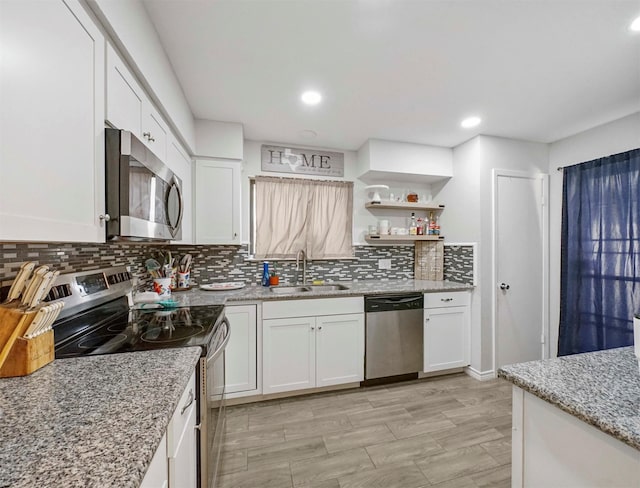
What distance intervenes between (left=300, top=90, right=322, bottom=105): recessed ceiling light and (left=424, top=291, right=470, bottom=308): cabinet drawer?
6.34 feet

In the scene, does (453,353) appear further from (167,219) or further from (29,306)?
(29,306)

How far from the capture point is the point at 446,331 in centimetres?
271

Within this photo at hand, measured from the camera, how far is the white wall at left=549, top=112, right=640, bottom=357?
2.38 m

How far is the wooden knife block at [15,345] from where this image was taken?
799 mm

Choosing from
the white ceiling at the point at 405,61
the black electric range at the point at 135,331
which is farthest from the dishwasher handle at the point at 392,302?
the white ceiling at the point at 405,61

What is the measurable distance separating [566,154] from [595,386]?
2.88 meters

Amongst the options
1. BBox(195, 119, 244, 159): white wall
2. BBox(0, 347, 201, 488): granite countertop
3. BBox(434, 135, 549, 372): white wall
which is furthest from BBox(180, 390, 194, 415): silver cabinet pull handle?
BBox(434, 135, 549, 372): white wall

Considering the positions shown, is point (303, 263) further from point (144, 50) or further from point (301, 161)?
point (144, 50)

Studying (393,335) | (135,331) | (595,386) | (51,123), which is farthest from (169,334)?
(393,335)

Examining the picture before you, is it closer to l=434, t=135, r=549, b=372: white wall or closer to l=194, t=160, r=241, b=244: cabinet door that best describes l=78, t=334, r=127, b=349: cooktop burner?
l=194, t=160, r=241, b=244: cabinet door

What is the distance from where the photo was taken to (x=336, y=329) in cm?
242

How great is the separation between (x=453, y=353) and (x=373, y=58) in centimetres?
261

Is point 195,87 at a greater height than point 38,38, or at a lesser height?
greater

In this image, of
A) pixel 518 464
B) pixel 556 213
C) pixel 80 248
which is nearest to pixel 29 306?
pixel 80 248
